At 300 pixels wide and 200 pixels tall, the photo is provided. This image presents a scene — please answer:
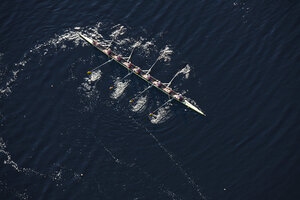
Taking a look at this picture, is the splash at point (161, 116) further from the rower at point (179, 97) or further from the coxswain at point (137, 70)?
the coxswain at point (137, 70)

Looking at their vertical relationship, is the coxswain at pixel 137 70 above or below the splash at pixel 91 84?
above

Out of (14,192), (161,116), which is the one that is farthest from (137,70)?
(14,192)

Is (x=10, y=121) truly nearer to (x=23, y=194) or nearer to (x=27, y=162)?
(x=27, y=162)

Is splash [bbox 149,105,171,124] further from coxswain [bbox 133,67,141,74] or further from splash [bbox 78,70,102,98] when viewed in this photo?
splash [bbox 78,70,102,98]

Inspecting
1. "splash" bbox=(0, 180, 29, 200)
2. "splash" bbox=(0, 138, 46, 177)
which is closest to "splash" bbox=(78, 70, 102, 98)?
"splash" bbox=(0, 138, 46, 177)

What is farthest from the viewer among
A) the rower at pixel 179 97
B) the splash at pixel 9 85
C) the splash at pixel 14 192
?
the splash at pixel 9 85

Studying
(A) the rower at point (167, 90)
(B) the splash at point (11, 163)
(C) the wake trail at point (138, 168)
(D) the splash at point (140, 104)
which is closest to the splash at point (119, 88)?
(D) the splash at point (140, 104)

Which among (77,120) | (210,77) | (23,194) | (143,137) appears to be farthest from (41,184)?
(210,77)
